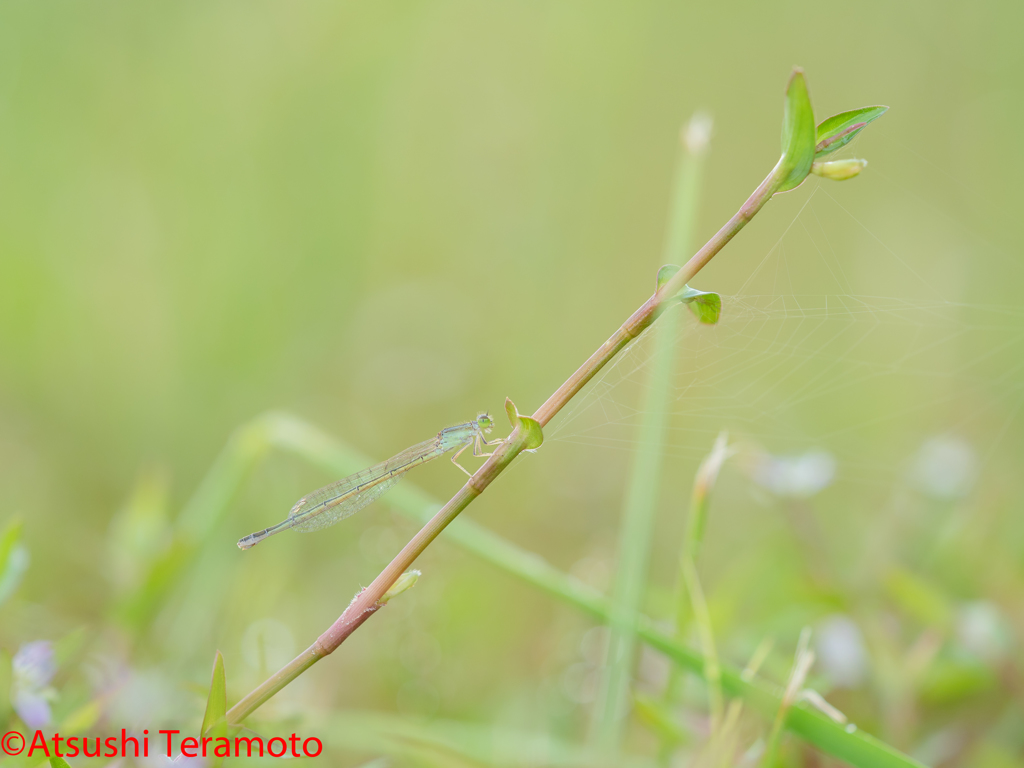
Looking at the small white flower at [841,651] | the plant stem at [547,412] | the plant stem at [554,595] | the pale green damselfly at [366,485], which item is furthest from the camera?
the small white flower at [841,651]

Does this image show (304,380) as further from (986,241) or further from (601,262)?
(986,241)

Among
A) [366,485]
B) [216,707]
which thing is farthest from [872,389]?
[216,707]

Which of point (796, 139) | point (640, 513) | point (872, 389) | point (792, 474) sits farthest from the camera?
point (872, 389)

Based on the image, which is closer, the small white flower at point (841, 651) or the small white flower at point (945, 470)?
the small white flower at point (841, 651)

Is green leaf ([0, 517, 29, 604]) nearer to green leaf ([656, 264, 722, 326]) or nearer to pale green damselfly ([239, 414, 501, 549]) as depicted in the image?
pale green damselfly ([239, 414, 501, 549])

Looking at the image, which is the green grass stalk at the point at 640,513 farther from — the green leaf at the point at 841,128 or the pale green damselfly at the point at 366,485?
the green leaf at the point at 841,128

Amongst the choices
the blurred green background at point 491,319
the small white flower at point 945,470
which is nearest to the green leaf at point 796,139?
the blurred green background at point 491,319

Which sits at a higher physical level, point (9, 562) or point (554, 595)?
point (9, 562)

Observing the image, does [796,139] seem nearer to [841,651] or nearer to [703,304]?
[703,304]
